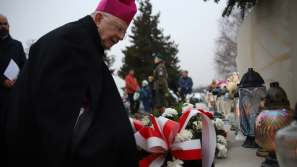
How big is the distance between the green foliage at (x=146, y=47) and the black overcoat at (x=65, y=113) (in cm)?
3151

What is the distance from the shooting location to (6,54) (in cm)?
397

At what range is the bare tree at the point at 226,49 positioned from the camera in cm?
2712

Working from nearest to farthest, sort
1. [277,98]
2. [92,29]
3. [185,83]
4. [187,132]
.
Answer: [277,98]
[92,29]
[187,132]
[185,83]

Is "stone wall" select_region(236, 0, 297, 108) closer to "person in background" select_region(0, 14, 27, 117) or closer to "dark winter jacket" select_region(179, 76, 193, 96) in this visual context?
"person in background" select_region(0, 14, 27, 117)

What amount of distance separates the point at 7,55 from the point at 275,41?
12.4 ft

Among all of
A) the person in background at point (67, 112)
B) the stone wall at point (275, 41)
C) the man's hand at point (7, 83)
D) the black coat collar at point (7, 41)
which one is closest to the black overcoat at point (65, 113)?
the person in background at point (67, 112)

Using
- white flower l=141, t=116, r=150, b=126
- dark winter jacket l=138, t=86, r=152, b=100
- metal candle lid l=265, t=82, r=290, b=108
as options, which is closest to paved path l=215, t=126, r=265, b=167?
metal candle lid l=265, t=82, r=290, b=108

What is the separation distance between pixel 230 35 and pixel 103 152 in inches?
1105

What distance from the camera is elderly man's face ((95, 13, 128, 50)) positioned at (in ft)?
6.40

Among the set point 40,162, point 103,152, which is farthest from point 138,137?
point 40,162

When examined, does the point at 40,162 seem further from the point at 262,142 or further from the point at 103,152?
the point at 262,142

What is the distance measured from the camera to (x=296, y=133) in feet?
3.39

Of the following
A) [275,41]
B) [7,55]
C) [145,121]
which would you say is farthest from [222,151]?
[7,55]

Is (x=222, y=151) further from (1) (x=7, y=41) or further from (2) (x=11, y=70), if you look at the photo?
(1) (x=7, y=41)
